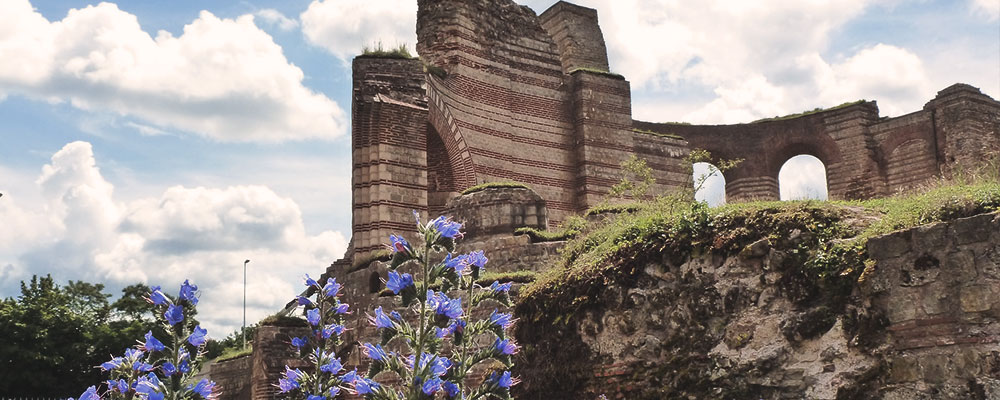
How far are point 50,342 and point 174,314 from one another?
27218 millimetres

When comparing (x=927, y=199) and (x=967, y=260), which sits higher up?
(x=927, y=199)

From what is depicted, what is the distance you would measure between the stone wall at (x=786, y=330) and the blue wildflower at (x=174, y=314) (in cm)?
479

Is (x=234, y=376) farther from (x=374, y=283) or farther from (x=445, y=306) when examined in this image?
(x=445, y=306)

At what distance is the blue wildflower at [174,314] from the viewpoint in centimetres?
344

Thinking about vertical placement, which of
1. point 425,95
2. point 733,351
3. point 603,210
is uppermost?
point 425,95

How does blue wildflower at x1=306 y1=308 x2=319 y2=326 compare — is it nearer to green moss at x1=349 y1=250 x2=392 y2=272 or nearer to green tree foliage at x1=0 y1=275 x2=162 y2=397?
green moss at x1=349 y1=250 x2=392 y2=272

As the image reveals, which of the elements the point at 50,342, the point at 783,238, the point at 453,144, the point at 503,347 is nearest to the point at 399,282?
the point at 503,347

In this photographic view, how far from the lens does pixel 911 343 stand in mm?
5988

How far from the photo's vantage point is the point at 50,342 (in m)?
26.8

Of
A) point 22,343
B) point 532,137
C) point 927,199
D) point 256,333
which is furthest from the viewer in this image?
point 22,343

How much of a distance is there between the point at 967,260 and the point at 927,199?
0.86 meters

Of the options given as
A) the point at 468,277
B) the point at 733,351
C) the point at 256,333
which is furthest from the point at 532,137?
the point at 468,277

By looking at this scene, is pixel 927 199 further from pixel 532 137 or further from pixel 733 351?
pixel 532 137

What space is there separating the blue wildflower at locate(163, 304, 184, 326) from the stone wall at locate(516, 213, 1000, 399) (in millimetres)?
4790
